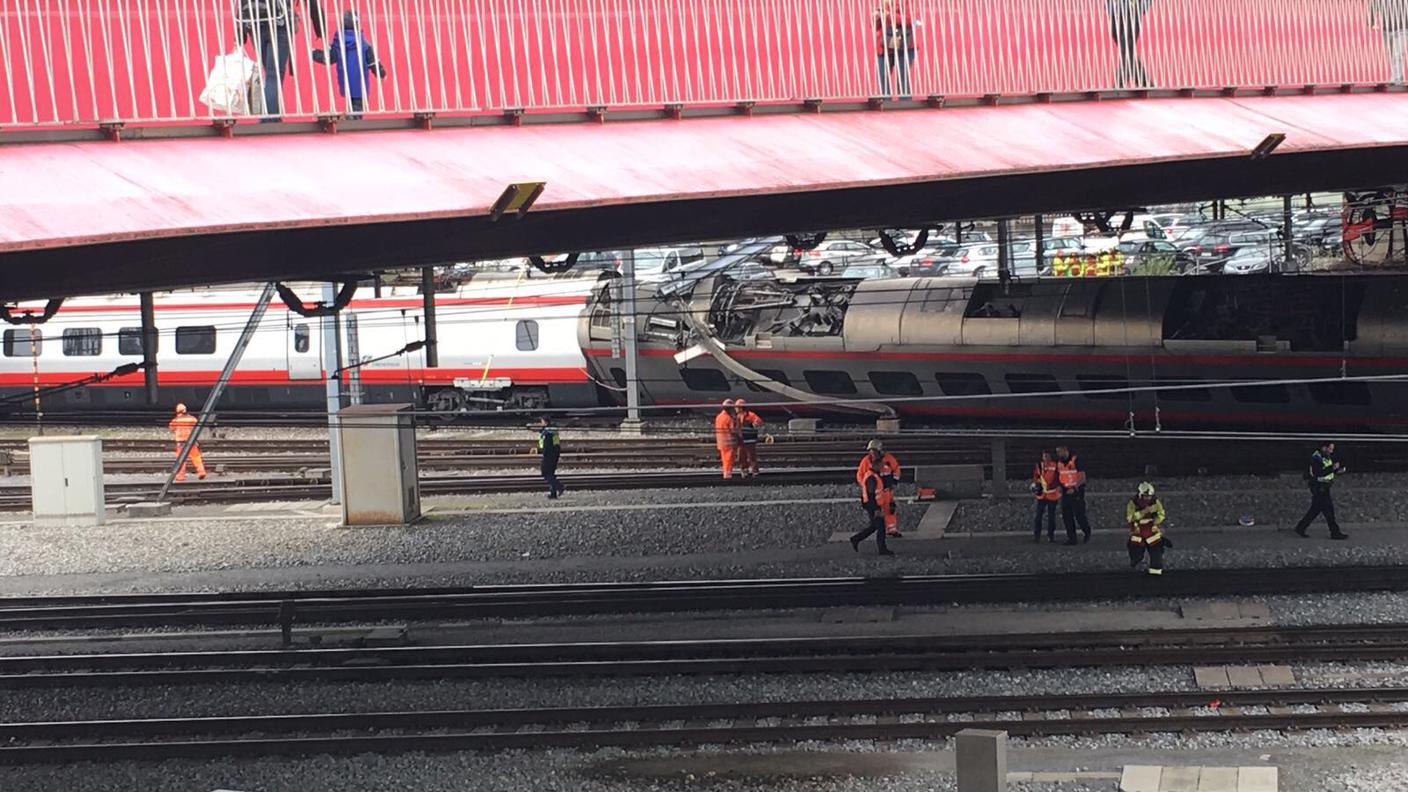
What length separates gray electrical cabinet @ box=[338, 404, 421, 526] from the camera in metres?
21.7

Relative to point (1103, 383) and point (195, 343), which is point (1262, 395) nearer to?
point (1103, 383)

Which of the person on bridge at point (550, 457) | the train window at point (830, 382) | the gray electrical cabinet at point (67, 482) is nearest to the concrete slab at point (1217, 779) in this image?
the person on bridge at point (550, 457)

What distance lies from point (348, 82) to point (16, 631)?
381 inches

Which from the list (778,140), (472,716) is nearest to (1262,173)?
(778,140)

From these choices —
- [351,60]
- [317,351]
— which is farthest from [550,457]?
[351,60]

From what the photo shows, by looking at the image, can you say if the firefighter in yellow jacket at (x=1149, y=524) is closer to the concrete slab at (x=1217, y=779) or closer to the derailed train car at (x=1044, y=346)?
the derailed train car at (x=1044, y=346)

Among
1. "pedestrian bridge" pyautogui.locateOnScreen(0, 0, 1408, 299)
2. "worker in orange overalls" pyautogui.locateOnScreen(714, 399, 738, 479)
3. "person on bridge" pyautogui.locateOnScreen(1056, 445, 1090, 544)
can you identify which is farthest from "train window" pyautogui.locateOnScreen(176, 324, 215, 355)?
"pedestrian bridge" pyautogui.locateOnScreen(0, 0, 1408, 299)

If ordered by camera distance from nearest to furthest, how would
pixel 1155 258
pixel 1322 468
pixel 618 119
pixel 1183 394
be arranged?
pixel 618 119, pixel 1322 468, pixel 1183 394, pixel 1155 258

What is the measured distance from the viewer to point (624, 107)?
11.4 m

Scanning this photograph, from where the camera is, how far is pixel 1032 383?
25.6 metres

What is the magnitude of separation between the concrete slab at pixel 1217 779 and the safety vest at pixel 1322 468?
749 cm

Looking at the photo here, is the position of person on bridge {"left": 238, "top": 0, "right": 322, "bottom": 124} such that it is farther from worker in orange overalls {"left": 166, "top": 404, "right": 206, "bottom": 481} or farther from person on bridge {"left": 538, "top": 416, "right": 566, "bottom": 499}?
worker in orange overalls {"left": 166, "top": 404, "right": 206, "bottom": 481}

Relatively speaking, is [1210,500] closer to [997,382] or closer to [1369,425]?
[1369,425]

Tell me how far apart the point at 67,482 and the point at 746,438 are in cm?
1032
